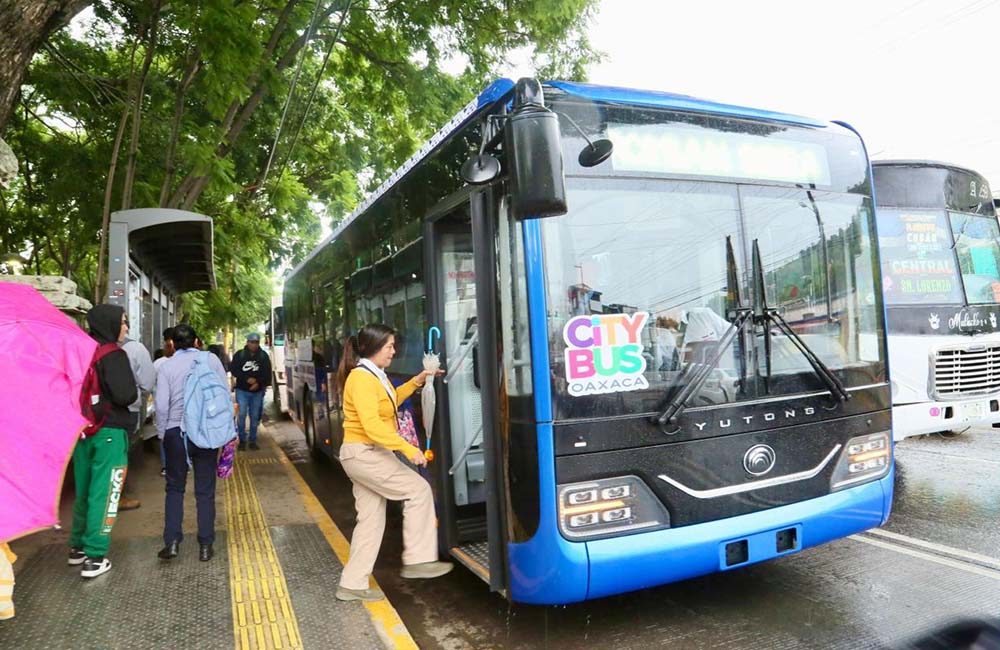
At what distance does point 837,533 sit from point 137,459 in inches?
358

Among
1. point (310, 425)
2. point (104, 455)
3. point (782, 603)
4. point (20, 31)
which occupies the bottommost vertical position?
point (782, 603)

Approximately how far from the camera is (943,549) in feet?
15.8

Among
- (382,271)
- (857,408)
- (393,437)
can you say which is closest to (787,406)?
(857,408)

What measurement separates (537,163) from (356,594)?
279 centimetres

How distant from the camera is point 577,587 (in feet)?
10.9

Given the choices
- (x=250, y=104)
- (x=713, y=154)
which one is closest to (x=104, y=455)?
(x=713, y=154)

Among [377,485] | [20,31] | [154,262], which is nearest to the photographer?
[377,485]

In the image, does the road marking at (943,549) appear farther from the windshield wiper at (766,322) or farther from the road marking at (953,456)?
the road marking at (953,456)

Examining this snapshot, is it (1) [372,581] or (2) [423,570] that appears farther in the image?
(1) [372,581]

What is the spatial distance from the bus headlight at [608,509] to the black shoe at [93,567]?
11.1 ft

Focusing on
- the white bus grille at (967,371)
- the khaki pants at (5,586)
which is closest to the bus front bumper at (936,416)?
the white bus grille at (967,371)

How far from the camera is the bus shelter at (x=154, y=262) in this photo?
7.57 metres

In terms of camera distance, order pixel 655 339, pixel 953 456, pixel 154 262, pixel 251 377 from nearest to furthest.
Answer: pixel 655 339 < pixel 953 456 < pixel 251 377 < pixel 154 262

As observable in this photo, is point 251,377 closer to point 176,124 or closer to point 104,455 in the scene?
point 176,124
